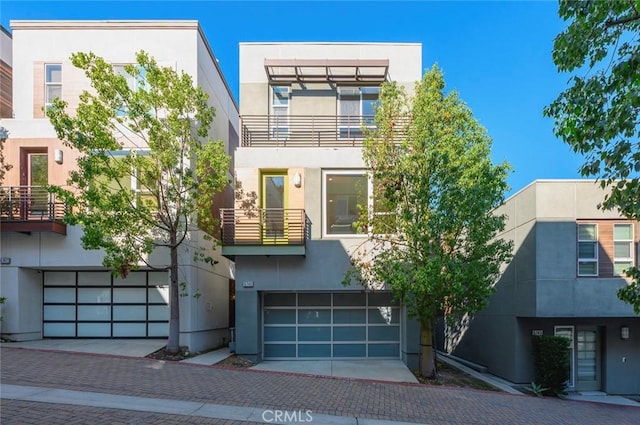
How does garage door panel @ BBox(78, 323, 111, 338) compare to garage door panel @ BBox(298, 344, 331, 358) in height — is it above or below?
above

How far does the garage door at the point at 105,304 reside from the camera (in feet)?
48.2

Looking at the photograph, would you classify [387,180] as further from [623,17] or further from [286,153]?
[623,17]

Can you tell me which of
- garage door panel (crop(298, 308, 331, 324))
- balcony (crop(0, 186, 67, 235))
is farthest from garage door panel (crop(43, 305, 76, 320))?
garage door panel (crop(298, 308, 331, 324))

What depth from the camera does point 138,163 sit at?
1167cm

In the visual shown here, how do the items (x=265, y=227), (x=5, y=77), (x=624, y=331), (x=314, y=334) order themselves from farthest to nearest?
(x=5, y=77) → (x=314, y=334) → (x=265, y=227) → (x=624, y=331)

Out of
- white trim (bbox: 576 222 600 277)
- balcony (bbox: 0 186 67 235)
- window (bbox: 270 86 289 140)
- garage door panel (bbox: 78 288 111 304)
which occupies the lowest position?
garage door panel (bbox: 78 288 111 304)

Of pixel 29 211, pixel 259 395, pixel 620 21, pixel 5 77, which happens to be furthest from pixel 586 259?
pixel 5 77

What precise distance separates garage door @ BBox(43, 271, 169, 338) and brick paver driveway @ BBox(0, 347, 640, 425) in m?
3.37

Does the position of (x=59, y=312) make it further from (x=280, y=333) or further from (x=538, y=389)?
(x=538, y=389)

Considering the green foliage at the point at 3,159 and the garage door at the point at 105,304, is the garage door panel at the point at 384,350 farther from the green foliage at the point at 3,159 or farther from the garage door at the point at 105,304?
the green foliage at the point at 3,159

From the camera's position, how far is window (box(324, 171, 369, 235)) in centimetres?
1351

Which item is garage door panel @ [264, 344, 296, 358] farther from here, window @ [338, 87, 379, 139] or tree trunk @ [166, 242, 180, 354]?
window @ [338, 87, 379, 139]

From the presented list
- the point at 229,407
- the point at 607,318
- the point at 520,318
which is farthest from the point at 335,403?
the point at 607,318

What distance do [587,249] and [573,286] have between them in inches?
46.9
